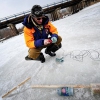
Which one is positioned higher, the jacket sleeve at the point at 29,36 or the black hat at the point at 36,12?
the black hat at the point at 36,12

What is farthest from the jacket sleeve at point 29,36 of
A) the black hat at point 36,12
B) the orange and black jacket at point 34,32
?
the black hat at point 36,12

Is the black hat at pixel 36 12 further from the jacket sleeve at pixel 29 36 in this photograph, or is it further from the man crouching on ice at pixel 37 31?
the jacket sleeve at pixel 29 36

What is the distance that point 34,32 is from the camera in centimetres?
214

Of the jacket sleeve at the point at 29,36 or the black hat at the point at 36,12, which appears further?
the jacket sleeve at the point at 29,36

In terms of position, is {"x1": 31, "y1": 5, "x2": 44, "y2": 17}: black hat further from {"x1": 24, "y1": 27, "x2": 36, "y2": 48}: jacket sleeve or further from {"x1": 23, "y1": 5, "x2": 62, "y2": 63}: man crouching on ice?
{"x1": 24, "y1": 27, "x2": 36, "y2": 48}: jacket sleeve

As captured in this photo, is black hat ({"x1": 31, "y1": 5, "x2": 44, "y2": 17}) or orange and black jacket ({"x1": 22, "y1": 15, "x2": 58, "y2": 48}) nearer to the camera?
black hat ({"x1": 31, "y1": 5, "x2": 44, "y2": 17})

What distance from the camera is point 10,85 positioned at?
215 centimetres

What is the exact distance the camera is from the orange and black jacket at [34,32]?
200cm

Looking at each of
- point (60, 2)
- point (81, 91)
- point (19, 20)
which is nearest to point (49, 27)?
point (81, 91)

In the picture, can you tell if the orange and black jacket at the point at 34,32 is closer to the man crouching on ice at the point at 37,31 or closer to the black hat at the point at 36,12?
the man crouching on ice at the point at 37,31

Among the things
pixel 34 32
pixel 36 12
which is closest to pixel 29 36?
pixel 34 32

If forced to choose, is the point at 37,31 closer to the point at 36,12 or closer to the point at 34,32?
the point at 34,32

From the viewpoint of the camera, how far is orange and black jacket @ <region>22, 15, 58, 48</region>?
2.00 meters

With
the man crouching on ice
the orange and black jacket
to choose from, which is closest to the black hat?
the man crouching on ice
